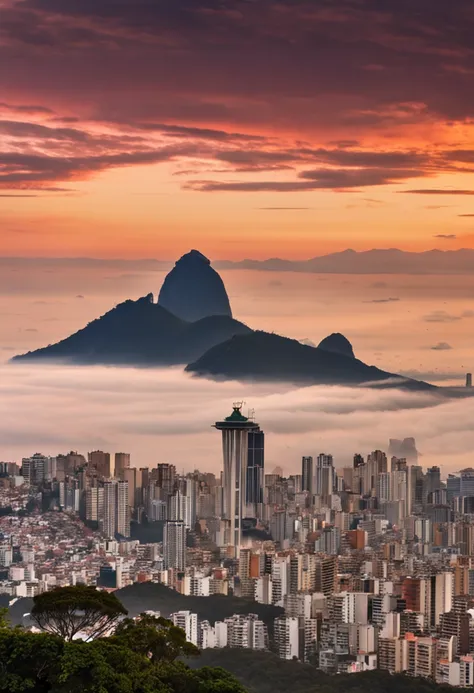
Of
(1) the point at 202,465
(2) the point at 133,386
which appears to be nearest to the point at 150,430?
(1) the point at 202,465

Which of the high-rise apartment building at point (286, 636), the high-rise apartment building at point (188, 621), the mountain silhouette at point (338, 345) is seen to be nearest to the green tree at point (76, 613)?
the high-rise apartment building at point (188, 621)

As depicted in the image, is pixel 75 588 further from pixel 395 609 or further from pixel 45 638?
pixel 395 609

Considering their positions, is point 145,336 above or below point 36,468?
above

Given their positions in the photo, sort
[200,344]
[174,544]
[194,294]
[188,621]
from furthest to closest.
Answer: [194,294]
[200,344]
[174,544]
[188,621]

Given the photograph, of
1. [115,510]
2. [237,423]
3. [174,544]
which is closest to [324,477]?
[115,510]

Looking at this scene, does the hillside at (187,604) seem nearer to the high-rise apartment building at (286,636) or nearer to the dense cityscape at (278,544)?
the dense cityscape at (278,544)

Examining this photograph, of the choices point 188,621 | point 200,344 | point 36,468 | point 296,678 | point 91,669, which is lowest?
point 296,678

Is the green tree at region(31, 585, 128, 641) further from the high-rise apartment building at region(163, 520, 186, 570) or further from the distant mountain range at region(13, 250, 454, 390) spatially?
the distant mountain range at region(13, 250, 454, 390)

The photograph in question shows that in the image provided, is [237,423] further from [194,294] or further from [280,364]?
[194,294]

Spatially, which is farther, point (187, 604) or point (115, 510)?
point (115, 510)
